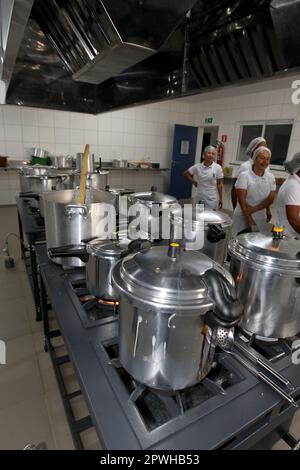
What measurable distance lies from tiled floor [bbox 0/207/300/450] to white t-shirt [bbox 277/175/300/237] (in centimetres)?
108

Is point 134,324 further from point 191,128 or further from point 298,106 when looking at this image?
point 191,128

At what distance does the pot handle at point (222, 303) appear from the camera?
0.55 meters

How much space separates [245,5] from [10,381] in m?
1.99

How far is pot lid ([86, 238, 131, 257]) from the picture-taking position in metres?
0.90

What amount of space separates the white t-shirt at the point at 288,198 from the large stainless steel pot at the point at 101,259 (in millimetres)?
1113

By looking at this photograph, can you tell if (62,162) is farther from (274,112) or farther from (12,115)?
(274,112)

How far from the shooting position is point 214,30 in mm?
973

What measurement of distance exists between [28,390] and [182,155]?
19.3 ft

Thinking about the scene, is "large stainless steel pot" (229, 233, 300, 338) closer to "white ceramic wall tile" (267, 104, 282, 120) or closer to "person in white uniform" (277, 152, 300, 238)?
"person in white uniform" (277, 152, 300, 238)

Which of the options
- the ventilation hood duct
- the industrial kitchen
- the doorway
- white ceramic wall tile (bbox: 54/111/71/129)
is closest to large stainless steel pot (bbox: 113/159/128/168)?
white ceramic wall tile (bbox: 54/111/71/129)

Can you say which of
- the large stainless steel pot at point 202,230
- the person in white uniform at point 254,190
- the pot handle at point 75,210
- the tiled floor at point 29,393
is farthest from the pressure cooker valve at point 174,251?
the person in white uniform at point 254,190

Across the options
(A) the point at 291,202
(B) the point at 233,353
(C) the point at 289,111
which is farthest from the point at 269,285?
(C) the point at 289,111

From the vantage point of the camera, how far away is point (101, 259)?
0.91 metres

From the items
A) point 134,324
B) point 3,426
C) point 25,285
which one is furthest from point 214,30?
point 25,285
